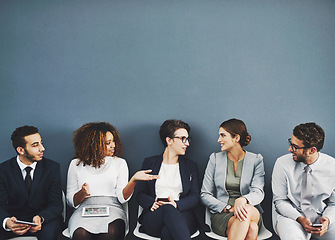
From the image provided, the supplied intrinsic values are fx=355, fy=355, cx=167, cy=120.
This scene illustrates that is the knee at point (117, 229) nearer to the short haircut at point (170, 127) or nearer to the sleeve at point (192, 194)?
the sleeve at point (192, 194)

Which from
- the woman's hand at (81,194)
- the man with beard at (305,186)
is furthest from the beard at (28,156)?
the man with beard at (305,186)

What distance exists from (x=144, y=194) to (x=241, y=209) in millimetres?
1033

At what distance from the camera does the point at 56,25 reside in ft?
14.0

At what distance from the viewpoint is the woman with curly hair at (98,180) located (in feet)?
11.1

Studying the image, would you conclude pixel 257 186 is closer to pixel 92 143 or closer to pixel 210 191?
pixel 210 191

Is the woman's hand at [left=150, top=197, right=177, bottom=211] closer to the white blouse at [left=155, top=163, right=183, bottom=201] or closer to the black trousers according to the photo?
the black trousers

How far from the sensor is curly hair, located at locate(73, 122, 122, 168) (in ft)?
12.3

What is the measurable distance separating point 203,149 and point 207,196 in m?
0.64

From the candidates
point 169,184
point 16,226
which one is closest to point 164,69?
point 169,184

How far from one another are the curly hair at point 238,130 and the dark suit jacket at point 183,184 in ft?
1.86

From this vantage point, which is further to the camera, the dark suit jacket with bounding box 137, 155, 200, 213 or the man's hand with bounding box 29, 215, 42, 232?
the dark suit jacket with bounding box 137, 155, 200, 213

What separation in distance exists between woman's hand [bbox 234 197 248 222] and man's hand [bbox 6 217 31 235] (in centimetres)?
196

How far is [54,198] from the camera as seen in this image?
359 centimetres

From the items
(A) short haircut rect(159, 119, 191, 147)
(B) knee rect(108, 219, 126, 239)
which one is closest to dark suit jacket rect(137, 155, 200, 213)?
(A) short haircut rect(159, 119, 191, 147)
